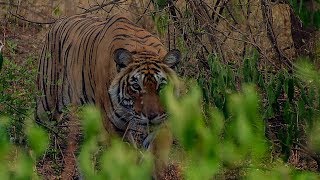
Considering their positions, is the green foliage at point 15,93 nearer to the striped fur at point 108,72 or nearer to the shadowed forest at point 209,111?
the shadowed forest at point 209,111

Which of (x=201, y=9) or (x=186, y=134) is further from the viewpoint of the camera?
(x=201, y=9)

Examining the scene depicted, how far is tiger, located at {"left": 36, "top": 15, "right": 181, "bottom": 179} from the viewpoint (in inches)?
208

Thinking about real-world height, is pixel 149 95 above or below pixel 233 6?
below

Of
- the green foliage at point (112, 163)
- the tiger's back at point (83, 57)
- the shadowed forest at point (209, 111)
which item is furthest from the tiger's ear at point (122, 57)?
the green foliage at point (112, 163)

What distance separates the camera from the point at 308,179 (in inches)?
66.3

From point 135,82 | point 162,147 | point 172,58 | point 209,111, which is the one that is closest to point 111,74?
point 135,82

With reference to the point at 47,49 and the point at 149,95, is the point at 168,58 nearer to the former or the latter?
the point at 149,95

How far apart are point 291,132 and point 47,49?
2.99 m

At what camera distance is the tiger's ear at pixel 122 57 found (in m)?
5.28

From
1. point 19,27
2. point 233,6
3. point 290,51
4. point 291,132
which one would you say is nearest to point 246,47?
point 233,6

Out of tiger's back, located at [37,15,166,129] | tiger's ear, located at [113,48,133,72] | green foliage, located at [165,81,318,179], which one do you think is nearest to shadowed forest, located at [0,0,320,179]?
green foliage, located at [165,81,318,179]

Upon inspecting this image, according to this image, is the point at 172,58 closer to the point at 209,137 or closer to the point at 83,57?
the point at 83,57

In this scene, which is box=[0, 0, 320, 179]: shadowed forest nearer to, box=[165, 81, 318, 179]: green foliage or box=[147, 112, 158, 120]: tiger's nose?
box=[165, 81, 318, 179]: green foliage

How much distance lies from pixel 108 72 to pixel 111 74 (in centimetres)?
4
